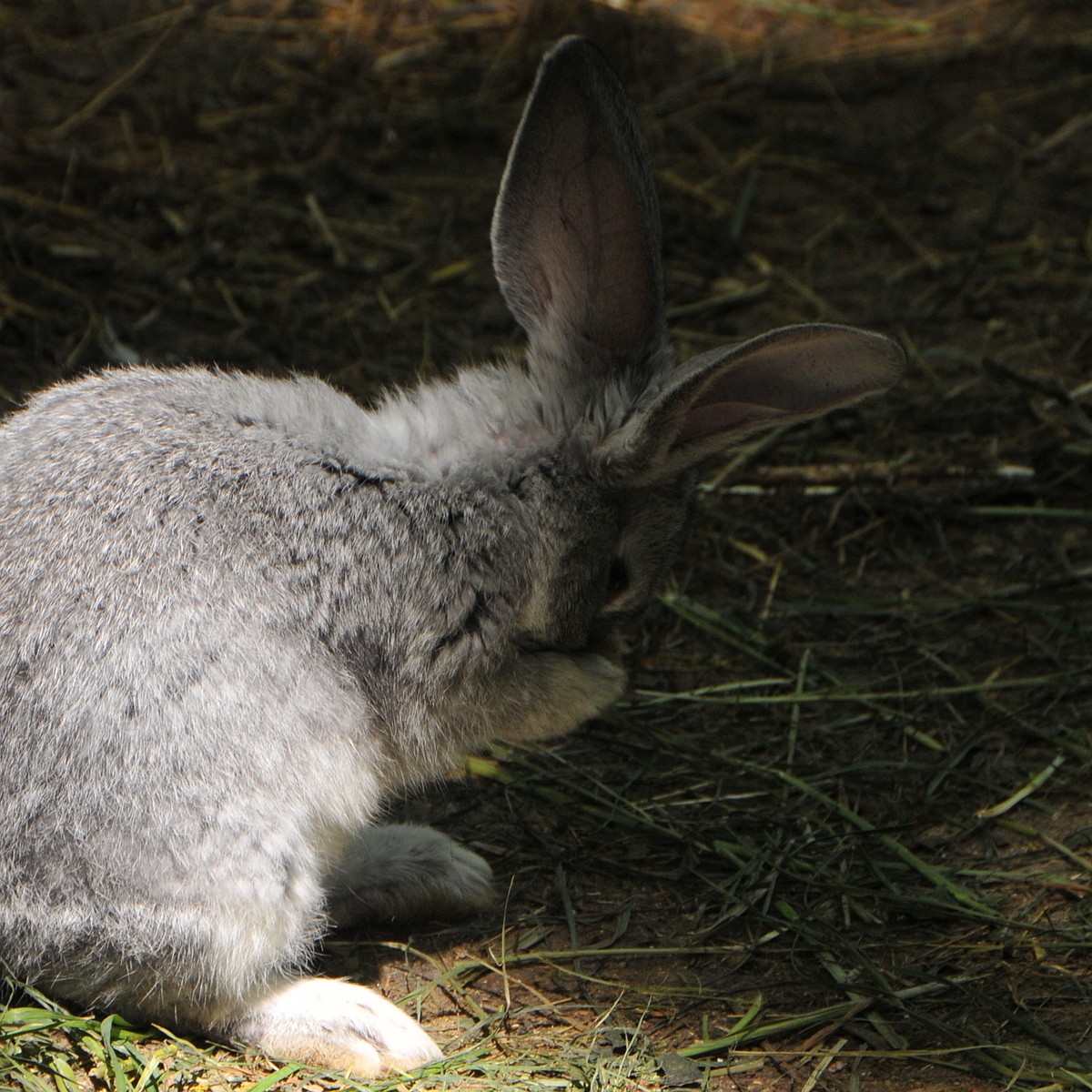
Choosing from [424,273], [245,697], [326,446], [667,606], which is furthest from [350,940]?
[424,273]

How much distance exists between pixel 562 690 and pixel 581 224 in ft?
3.28

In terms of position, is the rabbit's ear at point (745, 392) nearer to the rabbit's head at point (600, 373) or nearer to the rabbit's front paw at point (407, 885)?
the rabbit's head at point (600, 373)

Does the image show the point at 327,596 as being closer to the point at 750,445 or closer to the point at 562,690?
the point at 562,690

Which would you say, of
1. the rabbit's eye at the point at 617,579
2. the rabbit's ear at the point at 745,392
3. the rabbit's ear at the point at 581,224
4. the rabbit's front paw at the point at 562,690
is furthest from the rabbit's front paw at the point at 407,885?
the rabbit's ear at the point at 581,224

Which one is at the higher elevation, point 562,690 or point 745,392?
point 745,392

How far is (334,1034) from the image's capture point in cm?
283

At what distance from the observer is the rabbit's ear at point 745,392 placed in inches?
111

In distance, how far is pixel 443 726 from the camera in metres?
3.07

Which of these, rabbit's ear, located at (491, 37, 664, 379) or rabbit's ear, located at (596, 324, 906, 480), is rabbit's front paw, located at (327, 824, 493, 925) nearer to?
rabbit's ear, located at (596, 324, 906, 480)

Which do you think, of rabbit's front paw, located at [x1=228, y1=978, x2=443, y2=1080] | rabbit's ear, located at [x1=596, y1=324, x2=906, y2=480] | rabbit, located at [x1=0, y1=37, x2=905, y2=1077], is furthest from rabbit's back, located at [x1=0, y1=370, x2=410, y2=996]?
rabbit's ear, located at [x1=596, y1=324, x2=906, y2=480]

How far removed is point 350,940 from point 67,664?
1.02 meters

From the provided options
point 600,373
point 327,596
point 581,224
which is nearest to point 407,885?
point 327,596

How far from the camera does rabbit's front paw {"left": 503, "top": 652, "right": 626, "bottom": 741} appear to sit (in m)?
3.21

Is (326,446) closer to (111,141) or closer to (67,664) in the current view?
(67,664)
